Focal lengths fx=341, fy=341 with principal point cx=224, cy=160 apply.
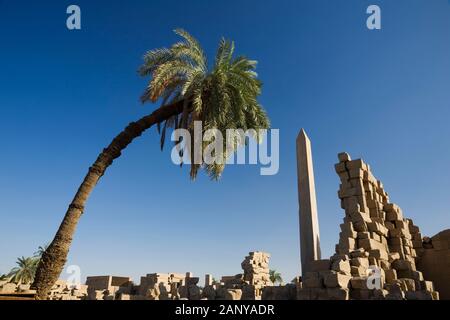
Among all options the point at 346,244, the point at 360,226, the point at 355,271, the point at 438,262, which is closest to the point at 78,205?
the point at 355,271

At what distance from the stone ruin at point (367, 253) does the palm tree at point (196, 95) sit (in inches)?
156

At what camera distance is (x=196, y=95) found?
35.0 feet

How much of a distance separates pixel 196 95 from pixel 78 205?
4704 mm

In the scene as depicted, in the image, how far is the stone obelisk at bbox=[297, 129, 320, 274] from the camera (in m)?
9.94

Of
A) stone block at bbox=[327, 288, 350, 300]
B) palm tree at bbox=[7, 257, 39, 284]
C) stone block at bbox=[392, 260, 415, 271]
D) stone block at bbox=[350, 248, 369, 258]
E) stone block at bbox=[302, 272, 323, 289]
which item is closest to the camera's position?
stone block at bbox=[327, 288, 350, 300]

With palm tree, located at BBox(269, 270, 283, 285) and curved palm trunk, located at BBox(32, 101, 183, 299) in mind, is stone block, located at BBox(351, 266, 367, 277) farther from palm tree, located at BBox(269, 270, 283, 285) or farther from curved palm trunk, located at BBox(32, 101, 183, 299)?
palm tree, located at BBox(269, 270, 283, 285)

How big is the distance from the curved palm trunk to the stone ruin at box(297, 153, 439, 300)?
6109 mm

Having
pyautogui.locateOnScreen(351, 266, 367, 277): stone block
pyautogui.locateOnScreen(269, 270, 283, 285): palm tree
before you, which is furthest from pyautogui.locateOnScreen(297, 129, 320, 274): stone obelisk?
pyautogui.locateOnScreen(269, 270, 283, 285): palm tree

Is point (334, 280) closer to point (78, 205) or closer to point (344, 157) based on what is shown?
point (344, 157)

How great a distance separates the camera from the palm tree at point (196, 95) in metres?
10.5

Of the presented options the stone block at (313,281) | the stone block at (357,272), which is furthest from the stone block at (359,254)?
the stone block at (313,281)

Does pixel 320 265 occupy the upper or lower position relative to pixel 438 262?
lower

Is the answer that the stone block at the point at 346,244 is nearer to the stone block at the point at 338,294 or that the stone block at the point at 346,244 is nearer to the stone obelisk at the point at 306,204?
the stone obelisk at the point at 306,204
